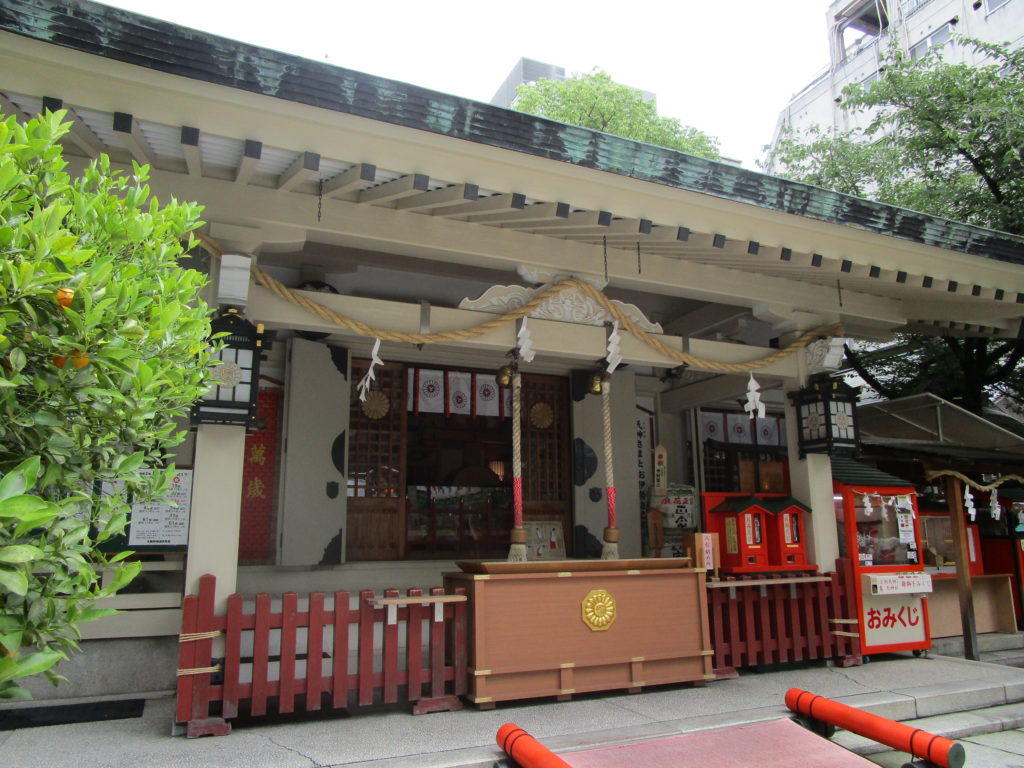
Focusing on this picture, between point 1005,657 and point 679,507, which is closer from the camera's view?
point 1005,657

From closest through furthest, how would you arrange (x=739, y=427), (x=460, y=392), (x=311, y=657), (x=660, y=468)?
(x=311, y=657)
(x=460, y=392)
(x=660, y=468)
(x=739, y=427)

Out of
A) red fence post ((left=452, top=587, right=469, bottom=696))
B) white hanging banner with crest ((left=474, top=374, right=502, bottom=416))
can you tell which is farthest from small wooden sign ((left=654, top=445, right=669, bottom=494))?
red fence post ((left=452, top=587, right=469, bottom=696))

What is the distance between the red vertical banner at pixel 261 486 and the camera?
7520mm

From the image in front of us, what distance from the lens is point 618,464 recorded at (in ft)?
29.7

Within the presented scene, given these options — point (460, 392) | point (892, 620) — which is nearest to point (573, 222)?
point (460, 392)

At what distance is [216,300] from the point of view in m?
5.11

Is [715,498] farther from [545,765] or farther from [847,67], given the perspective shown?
[847,67]

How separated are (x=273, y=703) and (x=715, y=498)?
465 cm

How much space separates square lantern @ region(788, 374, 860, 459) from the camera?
7.22 meters

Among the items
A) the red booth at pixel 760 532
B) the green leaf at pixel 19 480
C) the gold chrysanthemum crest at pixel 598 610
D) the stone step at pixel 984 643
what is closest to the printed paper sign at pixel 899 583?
the red booth at pixel 760 532

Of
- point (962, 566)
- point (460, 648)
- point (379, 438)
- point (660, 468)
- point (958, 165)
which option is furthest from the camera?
point (958, 165)

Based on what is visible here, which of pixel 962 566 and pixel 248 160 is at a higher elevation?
pixel 248 160

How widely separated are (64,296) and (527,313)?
459cm

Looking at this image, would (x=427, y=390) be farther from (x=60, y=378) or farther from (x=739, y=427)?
(x=60, y=378)
